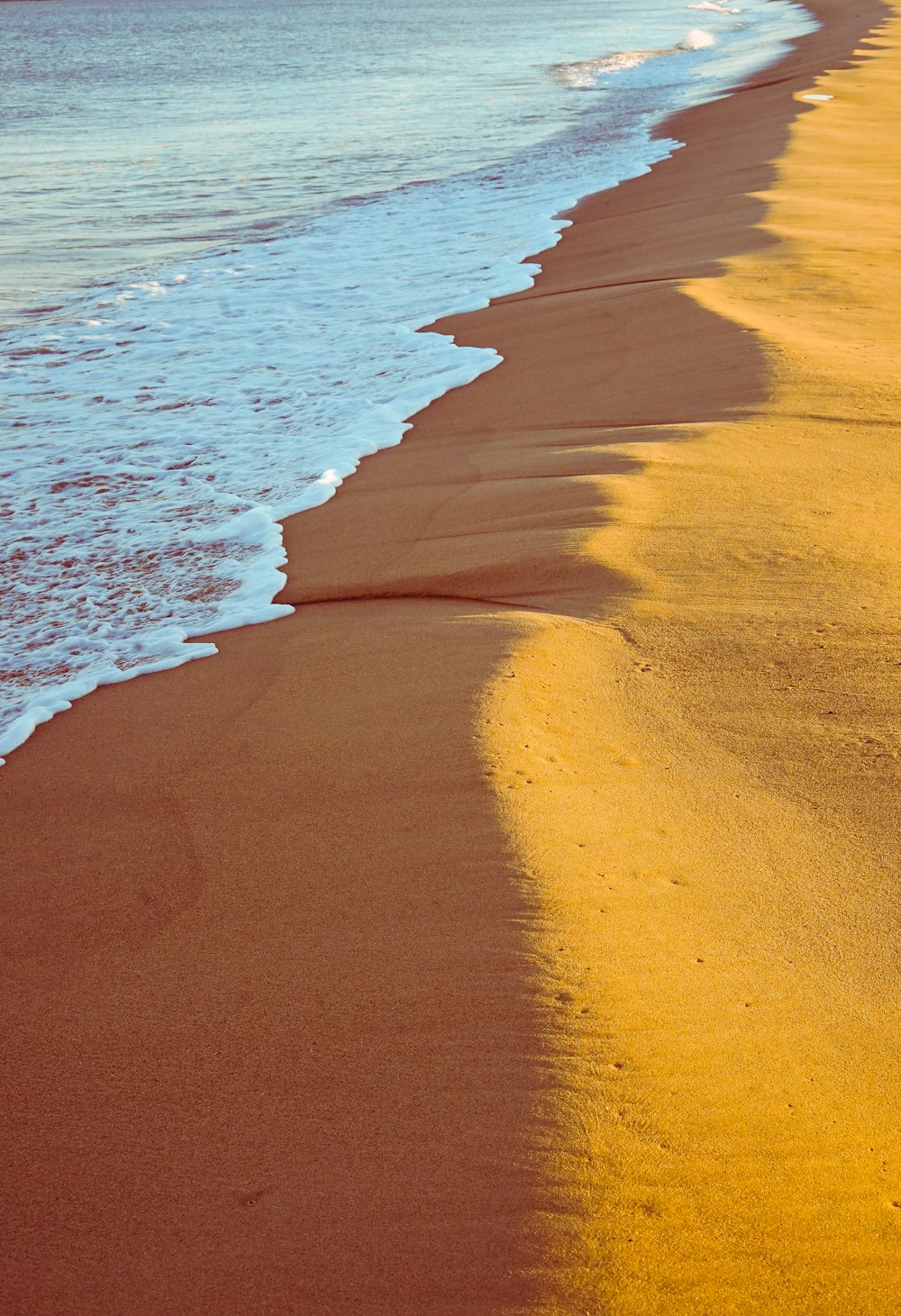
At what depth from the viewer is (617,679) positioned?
3348mm

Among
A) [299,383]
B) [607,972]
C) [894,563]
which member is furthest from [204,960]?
[299,383]

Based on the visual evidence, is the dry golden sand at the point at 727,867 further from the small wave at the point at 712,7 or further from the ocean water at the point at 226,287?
the small wave at the point at 712,7

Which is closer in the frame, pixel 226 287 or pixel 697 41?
pixel 226 287

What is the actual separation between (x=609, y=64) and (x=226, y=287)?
22627 mm

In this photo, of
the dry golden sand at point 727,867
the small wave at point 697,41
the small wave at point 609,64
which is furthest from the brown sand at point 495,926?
the small wave at point 697,41

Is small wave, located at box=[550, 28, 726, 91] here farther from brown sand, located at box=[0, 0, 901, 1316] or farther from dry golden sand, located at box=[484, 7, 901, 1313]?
brown sand, located at box=[0, 0, 901, 1316]

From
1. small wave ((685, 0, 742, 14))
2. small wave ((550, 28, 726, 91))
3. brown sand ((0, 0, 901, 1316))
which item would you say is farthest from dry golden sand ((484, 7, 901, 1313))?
small wave ((685, 0, 742, 14))

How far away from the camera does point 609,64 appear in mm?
28312

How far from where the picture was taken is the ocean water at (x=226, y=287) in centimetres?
477

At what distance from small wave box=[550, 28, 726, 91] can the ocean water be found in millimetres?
192

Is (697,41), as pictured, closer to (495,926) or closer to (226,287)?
(226,287)

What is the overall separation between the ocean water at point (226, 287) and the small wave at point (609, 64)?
192mm

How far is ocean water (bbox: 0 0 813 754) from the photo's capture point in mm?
4770

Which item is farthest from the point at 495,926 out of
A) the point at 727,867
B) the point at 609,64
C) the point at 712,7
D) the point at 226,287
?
the point at 712,7
